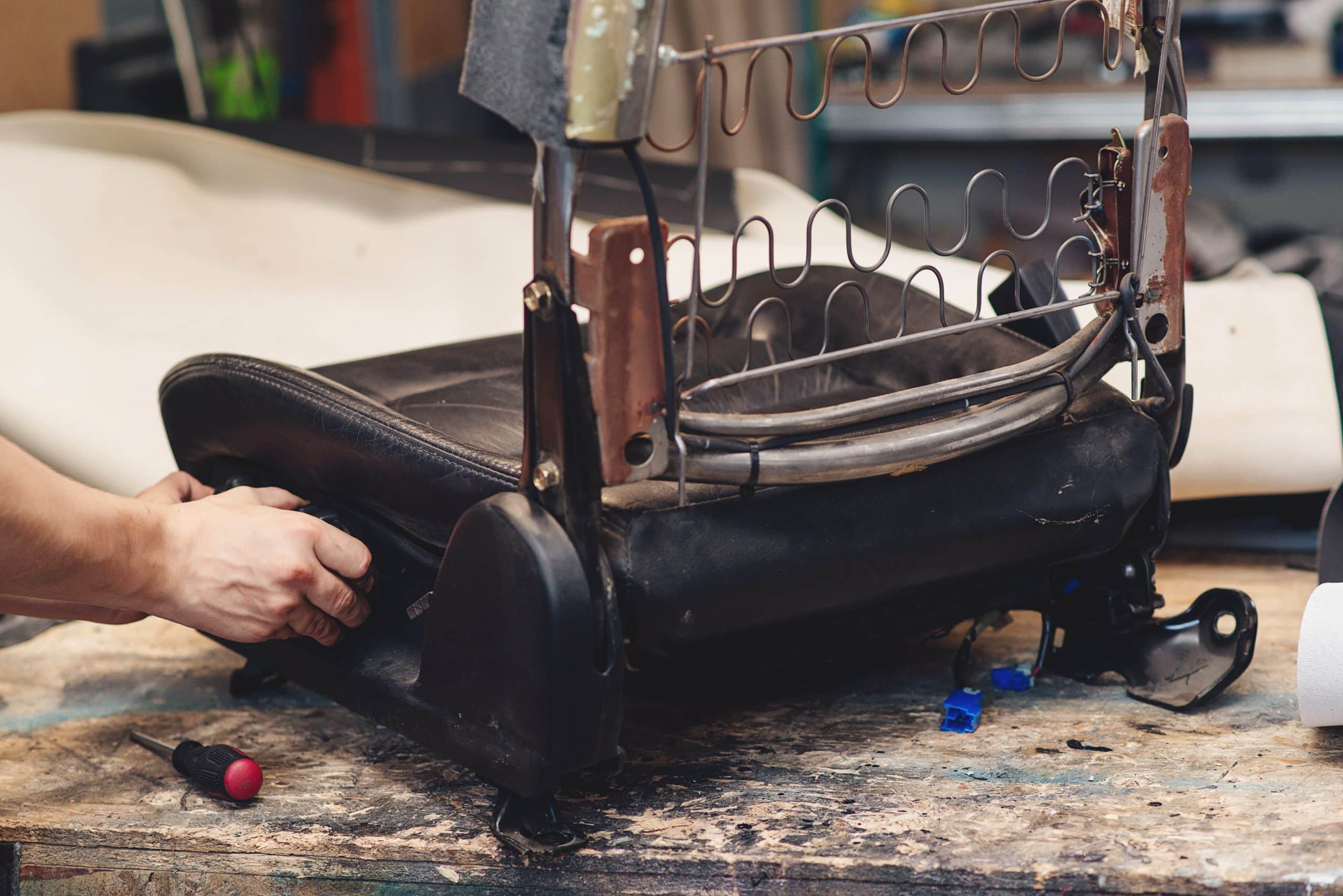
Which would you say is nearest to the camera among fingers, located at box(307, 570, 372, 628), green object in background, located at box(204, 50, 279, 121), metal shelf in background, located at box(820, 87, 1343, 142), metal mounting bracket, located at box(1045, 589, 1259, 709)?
fingers, located at box(307, 570, 372, 628)

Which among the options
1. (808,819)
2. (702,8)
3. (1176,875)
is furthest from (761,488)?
(702,8)

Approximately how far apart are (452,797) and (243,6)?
2.47 metres

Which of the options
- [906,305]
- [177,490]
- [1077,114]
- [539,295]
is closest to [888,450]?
[906,305]

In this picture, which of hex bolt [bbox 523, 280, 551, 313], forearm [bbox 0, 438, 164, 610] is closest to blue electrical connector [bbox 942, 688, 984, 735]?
hex bolt [bbox 523, 280, 551, 313]

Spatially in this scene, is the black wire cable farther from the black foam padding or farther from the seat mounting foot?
the seat mounting foot

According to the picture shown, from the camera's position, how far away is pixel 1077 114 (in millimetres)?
3109

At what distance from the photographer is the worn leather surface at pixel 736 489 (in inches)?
32.7

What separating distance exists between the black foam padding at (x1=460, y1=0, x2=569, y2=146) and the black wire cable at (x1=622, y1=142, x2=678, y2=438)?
0.15 feet

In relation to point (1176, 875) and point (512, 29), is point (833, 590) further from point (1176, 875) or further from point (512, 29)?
point (512, 29)

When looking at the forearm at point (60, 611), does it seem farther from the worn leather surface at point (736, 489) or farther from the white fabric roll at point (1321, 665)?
the white fabric roll at point (1321, 665)

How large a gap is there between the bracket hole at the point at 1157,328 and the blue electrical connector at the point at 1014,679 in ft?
0.96

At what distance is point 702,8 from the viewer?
3.11m

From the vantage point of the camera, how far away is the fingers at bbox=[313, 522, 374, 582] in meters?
0.92

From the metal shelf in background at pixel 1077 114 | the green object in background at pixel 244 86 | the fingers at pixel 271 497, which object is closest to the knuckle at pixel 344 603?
the fingers at pixel 271 497
